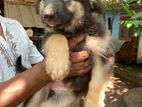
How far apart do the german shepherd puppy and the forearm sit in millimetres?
185

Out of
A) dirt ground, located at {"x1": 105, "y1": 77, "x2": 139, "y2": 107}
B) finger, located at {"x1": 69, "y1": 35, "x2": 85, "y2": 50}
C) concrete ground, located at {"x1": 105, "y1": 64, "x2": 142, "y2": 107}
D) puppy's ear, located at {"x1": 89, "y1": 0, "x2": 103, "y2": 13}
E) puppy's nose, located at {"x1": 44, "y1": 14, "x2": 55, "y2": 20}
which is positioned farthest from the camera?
concrete ground, located at {"x1": 105, "y1": 64, "x2": 142, "y2": 107}

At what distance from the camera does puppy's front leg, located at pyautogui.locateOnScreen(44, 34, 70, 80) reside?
212 centimetres

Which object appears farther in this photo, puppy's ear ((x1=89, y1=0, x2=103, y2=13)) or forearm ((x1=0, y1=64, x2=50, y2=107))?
puppy's ear ((x1=89, y1=0, x2=103, y2=13))

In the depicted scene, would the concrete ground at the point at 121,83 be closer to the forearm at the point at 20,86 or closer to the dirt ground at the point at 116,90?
the dirt ground at the point at 116,90

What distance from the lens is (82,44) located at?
90.5 inches

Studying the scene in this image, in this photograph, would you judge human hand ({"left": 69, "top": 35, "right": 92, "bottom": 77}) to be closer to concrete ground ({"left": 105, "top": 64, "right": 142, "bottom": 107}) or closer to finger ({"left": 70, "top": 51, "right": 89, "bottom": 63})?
finger ({"left": 70, "top": 51, "right": 89, "bottom": 63})

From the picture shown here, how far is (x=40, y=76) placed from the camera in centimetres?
207

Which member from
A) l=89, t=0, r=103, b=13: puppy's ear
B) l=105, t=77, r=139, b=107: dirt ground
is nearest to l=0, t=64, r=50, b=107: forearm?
l=89, t=0, r=103, b=13: puppy's ear

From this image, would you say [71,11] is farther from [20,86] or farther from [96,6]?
[20,86]

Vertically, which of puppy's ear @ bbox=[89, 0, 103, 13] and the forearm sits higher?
puppy's ear @ bbox=[89, 0, 103, 13]

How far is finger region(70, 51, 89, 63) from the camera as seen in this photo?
2154mm

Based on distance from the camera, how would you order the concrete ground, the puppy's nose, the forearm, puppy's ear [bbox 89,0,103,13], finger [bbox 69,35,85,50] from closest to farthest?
the forearm
the puppy's nose
finger [bbox 69,35,85,50]
puppy's ear [bbox 89,0,103,13]
the concrete ground

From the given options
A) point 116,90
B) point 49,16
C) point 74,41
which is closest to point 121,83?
point 116,90

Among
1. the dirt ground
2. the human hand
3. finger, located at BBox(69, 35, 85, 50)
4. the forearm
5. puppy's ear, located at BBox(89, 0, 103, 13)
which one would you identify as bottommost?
the dirt ground
